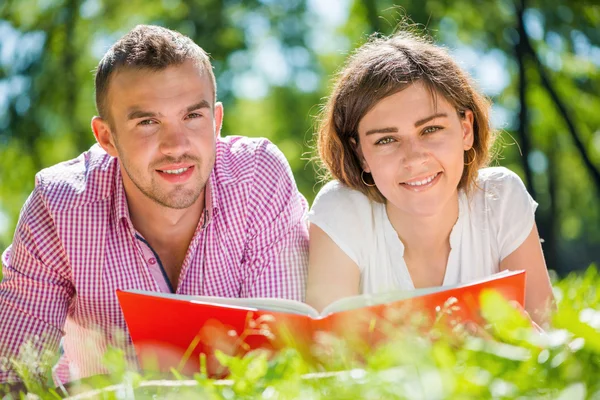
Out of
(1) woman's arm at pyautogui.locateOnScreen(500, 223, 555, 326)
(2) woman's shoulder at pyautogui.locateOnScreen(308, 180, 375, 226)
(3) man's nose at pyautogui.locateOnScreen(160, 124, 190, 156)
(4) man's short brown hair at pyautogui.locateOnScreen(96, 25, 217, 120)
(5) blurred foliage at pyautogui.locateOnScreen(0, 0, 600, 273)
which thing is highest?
(5) blurred foliage at pyautogui.locateOnScreen(0, 0, 600, 273)

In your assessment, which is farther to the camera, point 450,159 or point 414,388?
point 450,159

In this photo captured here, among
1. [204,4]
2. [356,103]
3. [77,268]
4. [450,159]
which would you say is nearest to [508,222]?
[450,159]

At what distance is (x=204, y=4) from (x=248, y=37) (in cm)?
105

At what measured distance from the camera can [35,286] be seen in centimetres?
292

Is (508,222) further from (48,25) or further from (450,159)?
(48,25)

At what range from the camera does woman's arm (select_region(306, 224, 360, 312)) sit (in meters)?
2.83

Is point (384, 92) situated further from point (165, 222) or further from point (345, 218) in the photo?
point (165, 222)

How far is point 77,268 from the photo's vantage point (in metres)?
2.96

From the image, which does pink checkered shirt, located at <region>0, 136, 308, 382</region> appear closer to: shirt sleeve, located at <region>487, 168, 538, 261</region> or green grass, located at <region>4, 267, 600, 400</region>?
shirt sleeve, located at <region>487, 168, 538, 261</region>

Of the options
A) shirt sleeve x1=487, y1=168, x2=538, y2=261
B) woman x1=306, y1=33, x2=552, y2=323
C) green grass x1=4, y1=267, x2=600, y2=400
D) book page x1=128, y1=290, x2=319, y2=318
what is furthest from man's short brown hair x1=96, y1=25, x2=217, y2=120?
green grass x1=4, y1=267, x2=600, y2=400

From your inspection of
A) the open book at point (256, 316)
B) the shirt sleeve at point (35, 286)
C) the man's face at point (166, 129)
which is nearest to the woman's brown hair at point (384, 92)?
the man's face at point (166, 129)

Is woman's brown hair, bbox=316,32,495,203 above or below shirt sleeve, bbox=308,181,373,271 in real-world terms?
above

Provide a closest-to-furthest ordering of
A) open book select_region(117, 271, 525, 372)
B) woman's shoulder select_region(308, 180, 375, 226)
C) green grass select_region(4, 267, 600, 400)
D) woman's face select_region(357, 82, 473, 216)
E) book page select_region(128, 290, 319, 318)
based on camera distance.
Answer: green grass select_region(4, 267, 600, 400) → open book select_region(117, 271, 525, 372) → book page select_region(128, 290, 319, 318) → woman's face select_region(357, 82, 473, 216) → woman's shoulder select_region(308, 180, 375, 226)

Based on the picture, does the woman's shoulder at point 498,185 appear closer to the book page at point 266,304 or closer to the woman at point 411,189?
the woman at point 411,189
